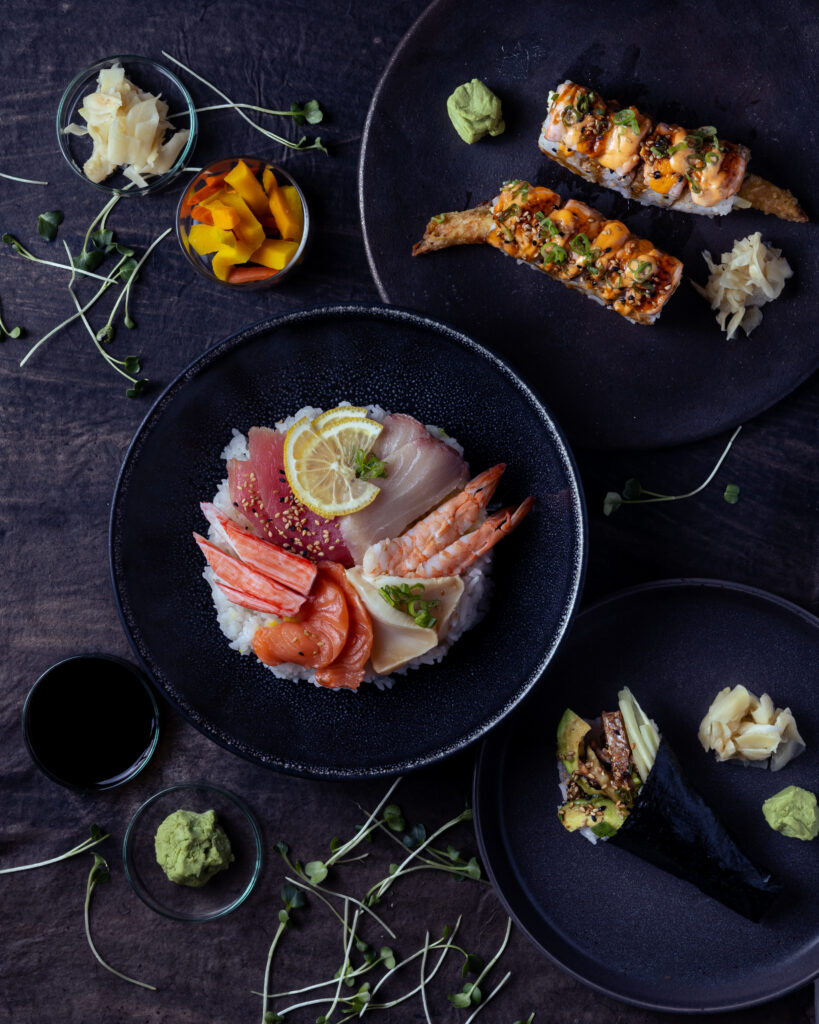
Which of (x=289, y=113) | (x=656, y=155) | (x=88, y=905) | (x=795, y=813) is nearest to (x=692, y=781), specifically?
(x=795, y=813)

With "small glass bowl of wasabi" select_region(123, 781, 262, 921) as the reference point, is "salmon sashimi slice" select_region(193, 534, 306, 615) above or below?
above

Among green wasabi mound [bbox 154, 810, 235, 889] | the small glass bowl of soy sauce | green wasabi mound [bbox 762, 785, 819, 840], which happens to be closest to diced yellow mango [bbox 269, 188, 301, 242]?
the small glass bowl of soy sauce

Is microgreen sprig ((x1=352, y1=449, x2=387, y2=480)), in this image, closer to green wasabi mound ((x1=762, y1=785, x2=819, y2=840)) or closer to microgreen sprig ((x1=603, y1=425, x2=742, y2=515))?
microgreen sprig ((x1=603, y1=425, x2=742, y2=515))

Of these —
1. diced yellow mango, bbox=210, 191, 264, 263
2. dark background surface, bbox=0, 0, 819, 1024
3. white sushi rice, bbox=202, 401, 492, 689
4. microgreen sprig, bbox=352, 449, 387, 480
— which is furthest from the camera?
dark background surface, bbox=0, 0, 819, 1024

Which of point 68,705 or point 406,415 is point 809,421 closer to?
point 406,415

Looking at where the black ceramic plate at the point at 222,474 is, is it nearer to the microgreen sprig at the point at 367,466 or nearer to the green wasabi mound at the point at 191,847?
the microgreen sprig at the point at 367,466
